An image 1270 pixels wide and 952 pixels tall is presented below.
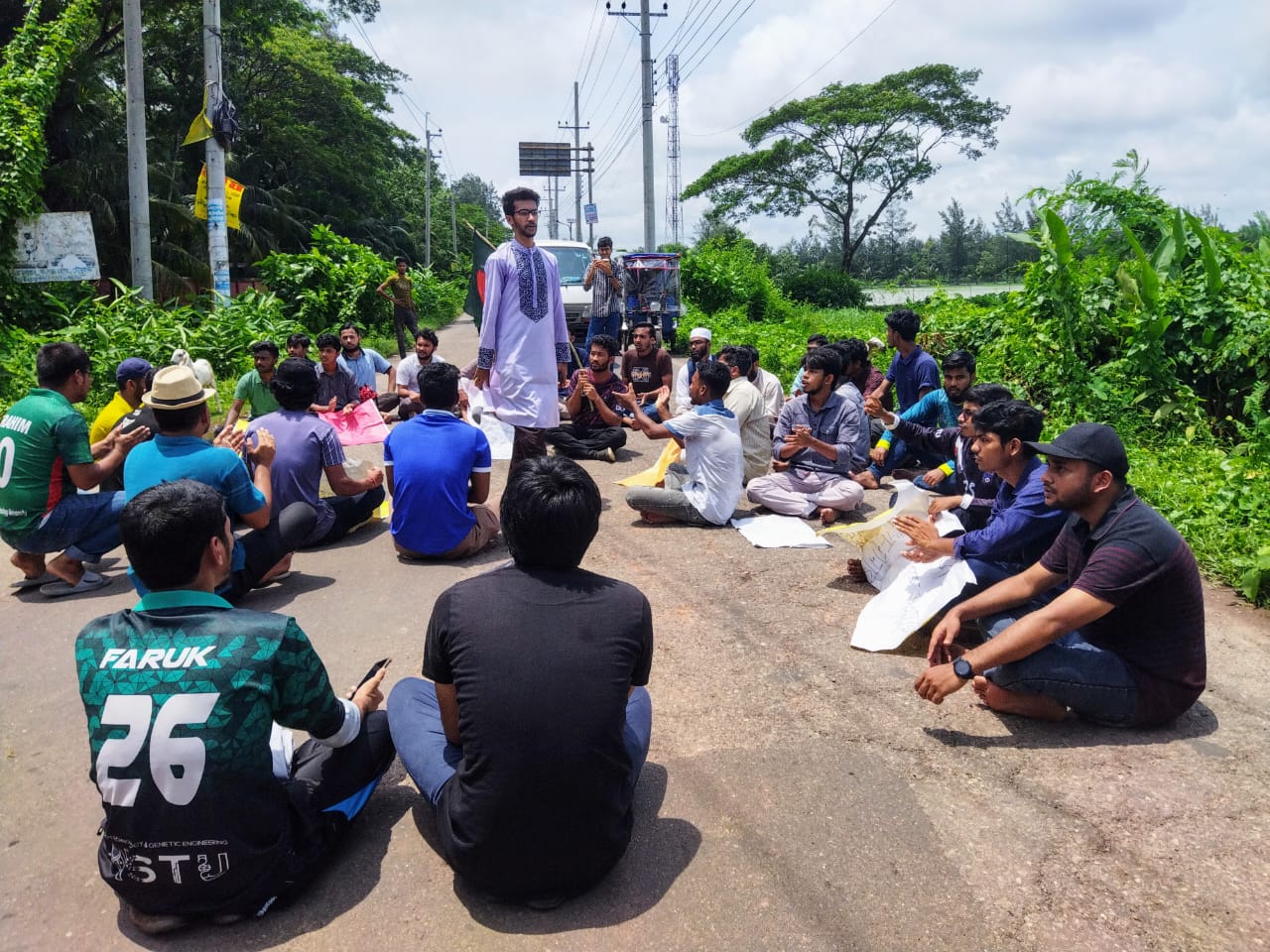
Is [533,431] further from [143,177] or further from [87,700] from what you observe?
[143,177]

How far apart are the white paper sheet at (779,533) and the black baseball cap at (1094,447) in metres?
2.90

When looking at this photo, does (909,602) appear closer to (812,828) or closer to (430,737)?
(812,828)

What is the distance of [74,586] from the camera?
17.6 ft

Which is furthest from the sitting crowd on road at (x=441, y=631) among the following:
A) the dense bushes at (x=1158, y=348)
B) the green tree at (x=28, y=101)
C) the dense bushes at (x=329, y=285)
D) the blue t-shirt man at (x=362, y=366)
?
the dense bushes at (x=329, y=285)

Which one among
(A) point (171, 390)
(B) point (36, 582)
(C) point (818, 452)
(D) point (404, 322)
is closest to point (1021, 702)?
(C) point (818, 452)

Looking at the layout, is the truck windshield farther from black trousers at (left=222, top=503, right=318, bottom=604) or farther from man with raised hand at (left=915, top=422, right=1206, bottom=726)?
man with raised hand at (left=915, top=422, right=1206, bottom=726)

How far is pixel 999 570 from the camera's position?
421 cm

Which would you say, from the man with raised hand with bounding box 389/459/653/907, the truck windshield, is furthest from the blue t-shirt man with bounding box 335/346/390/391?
the truck windshield

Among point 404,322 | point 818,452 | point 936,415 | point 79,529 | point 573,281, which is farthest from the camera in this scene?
point 573,281

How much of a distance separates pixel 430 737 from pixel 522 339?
12.8 ft

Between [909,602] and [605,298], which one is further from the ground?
[605,298]

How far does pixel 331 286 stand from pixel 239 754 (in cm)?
1701

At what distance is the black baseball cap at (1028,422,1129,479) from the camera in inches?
128

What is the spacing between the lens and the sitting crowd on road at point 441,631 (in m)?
2.33
